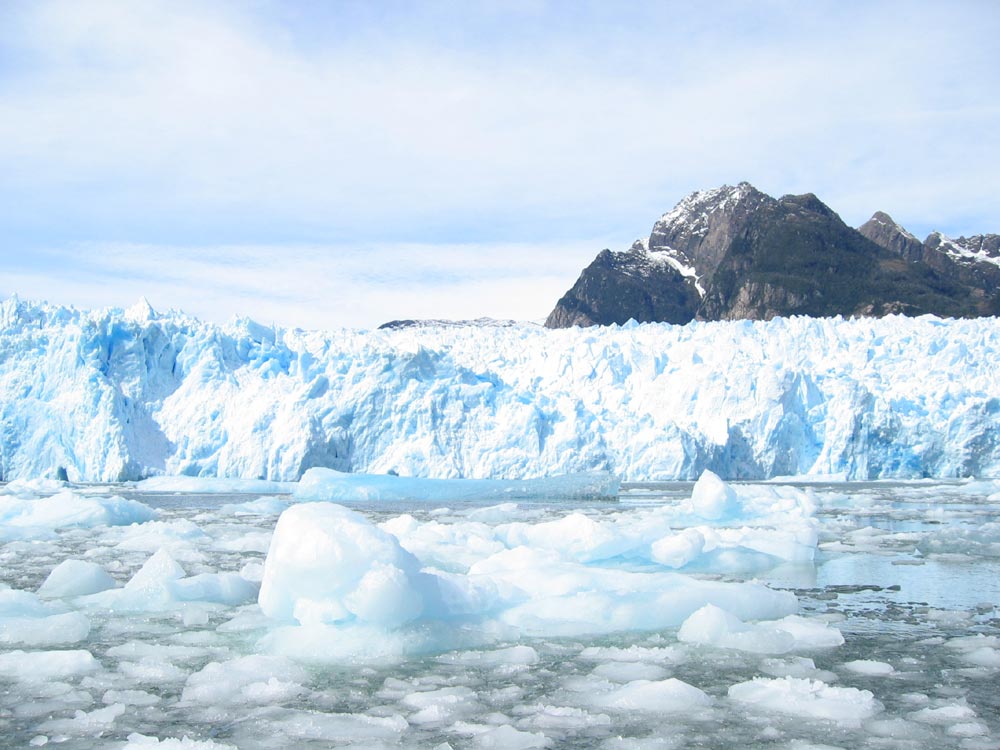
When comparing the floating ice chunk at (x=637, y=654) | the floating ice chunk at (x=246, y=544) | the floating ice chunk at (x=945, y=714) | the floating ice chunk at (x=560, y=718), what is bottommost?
the floating ice chunk at (x=246, y=544)

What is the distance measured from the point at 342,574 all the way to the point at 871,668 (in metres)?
2.62

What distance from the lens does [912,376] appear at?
2517cm

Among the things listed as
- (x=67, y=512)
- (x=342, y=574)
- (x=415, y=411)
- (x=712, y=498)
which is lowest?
(x=67, y=512)

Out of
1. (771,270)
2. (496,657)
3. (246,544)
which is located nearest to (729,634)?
(496,657)

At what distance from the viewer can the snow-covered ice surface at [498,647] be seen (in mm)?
3465

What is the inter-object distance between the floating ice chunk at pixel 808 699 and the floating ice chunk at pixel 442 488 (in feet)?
43.4

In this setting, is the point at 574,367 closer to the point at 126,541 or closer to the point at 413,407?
the point at 413,407

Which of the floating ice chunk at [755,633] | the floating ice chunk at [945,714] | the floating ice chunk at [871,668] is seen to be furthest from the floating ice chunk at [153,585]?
the floating ice chunk at [945,714]

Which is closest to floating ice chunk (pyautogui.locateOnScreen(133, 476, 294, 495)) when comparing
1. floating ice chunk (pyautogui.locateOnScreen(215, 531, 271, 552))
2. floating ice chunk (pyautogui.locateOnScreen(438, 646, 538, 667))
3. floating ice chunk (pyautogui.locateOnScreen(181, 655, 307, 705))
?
floating ice chunk (pyautogui.locateOnScreen(215, 531, 271, 552))

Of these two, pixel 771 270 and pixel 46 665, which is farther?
pixel 771 270

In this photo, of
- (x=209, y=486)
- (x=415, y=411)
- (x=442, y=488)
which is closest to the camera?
(x=442, y=488)

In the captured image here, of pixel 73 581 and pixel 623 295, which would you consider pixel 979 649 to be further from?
pixel 623 295

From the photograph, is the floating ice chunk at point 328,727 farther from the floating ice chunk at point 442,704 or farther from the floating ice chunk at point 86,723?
the floating ice chunk at point 86,723

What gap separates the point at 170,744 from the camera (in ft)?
10.3
